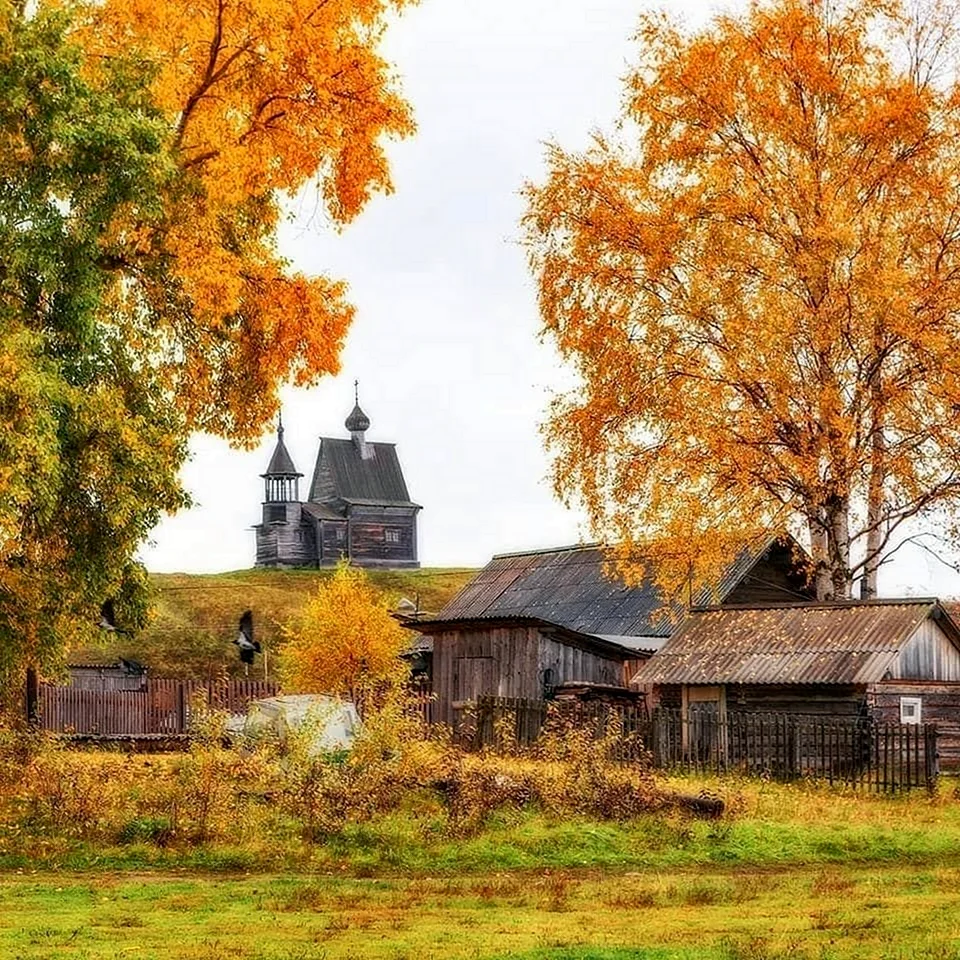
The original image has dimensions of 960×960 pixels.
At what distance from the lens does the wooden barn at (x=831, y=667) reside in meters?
31.7

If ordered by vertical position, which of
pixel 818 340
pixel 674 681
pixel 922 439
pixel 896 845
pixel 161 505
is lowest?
pixel 896 845

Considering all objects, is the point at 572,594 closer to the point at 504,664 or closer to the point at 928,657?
the point at 504,664

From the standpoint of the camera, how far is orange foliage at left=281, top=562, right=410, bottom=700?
55219 mm

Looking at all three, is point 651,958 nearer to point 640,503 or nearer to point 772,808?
point 772,808

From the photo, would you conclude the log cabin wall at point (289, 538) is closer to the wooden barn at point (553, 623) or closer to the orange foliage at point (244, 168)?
the wooden barn at point (553, 623)

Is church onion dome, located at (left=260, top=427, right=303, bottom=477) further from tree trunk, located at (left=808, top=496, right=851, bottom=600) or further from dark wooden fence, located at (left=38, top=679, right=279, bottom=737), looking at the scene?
tree trunk, located at (left=808, top=496, right=851, bottom=600)

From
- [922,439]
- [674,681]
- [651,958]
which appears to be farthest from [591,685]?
[651,958]

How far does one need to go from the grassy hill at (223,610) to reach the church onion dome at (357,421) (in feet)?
37.3

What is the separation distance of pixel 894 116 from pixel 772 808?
640 inches

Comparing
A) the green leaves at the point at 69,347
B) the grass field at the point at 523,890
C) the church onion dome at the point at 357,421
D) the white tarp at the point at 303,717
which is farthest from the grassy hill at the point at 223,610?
the grass field at the point at 523,890

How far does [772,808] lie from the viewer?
80.0 ft

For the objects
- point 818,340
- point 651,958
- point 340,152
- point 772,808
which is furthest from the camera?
point 818,340

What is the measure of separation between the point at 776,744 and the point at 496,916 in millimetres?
15821

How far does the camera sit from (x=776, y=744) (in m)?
30.1
